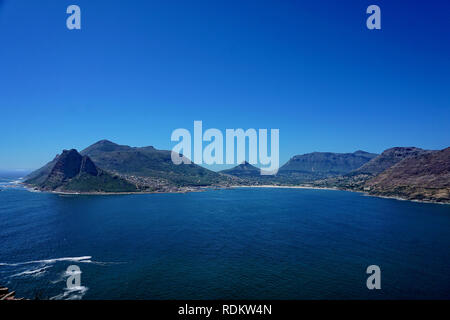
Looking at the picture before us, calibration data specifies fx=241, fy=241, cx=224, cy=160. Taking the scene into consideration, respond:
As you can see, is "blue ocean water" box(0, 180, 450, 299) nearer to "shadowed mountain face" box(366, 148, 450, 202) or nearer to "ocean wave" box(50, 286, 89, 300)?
"ocean wave" box(50, 286, 89, 300)

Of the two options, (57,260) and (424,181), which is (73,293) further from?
(424,181)

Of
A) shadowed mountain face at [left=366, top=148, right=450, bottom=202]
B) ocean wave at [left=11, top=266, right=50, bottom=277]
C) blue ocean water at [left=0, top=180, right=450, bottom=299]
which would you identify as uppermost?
shadowed mountain face at [left=366, top=148, right=450, bottom=202]

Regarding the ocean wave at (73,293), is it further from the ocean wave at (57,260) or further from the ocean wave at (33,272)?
the ocean wave at (57,260)

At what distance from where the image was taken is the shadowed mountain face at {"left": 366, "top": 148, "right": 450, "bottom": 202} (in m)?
148

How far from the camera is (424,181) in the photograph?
16725 cm

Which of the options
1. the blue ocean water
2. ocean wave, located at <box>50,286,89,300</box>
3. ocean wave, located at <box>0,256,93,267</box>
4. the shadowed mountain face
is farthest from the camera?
the shadowed mountain face

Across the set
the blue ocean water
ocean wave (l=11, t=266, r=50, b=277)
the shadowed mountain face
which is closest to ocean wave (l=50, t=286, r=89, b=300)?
the blue ocean water

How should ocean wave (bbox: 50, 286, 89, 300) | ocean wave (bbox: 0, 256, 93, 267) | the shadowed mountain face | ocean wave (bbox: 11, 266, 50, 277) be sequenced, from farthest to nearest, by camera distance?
the shadowed mountain face, ocean wave (bbox: 0, 256, 93, 267), ocean wave (bbox: 11, 266, 50, 277), ocean wave (bbox: 50, 286, 89, 300)

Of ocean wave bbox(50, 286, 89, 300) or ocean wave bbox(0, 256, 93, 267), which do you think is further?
ocean wave bbox(0, 256, 93, 267)

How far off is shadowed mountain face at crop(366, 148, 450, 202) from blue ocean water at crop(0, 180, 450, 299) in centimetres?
7038

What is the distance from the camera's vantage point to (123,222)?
88.3m

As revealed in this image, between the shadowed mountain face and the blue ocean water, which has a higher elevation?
the shadowed mountain face

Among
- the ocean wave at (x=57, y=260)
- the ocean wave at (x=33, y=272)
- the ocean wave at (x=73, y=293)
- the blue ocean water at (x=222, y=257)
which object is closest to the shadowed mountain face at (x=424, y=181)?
the blue ocean water at (x=222, y=257)
